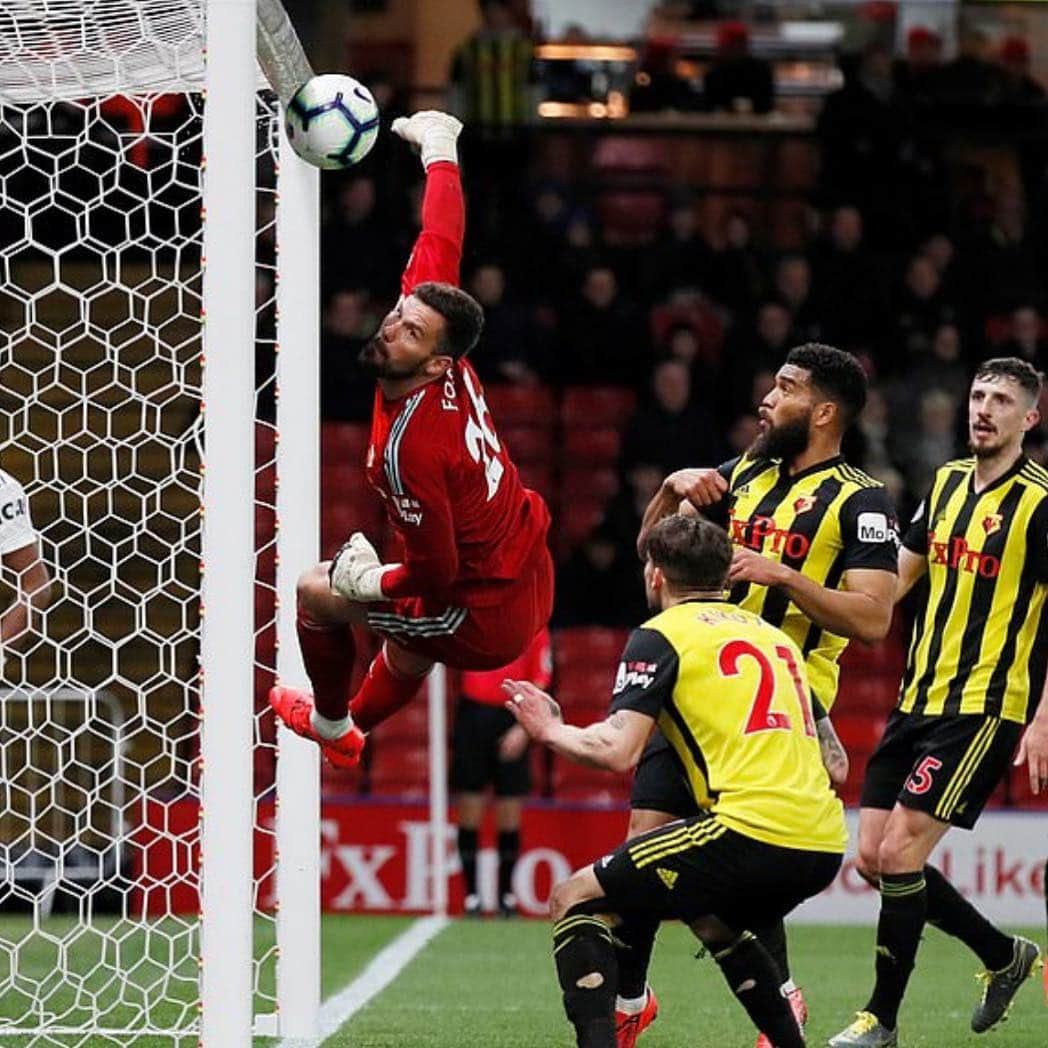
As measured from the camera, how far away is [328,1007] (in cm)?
768

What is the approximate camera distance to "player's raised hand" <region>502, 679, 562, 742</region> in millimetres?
4949

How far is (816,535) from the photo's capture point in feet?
21.0

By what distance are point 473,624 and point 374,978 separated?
11.5 feet

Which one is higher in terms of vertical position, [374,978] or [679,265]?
[679,265]

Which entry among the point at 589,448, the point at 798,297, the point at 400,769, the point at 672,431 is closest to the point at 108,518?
the point at 400,769

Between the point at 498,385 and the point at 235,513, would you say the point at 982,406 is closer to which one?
the point at 235,513

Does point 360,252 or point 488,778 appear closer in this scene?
point 488,778

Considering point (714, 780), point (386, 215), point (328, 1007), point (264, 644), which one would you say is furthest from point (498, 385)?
point (714, 780)

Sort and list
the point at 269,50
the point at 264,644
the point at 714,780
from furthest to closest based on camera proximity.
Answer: the point at 264,644 → the point at 269,50 → the point at 714,780

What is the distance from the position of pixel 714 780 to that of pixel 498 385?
974cm

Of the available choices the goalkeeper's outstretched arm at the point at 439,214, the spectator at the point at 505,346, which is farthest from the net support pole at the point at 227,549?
the spectator at the point at 505,346

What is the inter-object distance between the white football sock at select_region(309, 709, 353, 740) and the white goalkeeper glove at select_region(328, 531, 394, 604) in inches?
17.9

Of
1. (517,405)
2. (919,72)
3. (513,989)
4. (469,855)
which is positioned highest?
(919,72)

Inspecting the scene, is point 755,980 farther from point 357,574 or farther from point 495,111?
point 495,111
